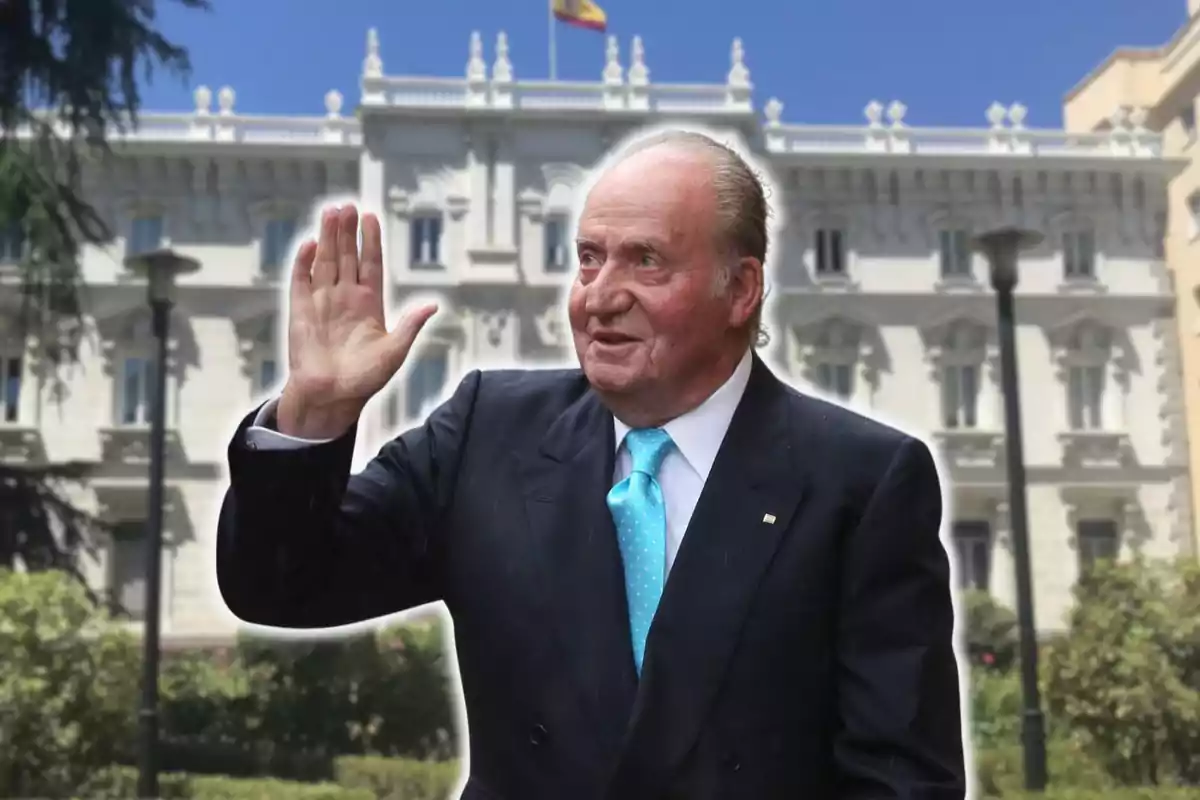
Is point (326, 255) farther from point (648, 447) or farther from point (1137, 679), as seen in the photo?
point (1137, 679)

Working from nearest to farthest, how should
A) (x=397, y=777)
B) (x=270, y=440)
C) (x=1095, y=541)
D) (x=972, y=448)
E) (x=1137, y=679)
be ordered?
(x=270, y=440), (x=397, y=777), (x=1137, y=679), (x=972, y=448), (x=1095, y=541)

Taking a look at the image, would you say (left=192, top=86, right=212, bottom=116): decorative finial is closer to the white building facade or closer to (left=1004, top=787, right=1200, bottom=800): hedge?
the white building facade

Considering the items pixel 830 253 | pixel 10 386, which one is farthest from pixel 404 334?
pixel 830 253

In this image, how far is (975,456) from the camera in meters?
6.18

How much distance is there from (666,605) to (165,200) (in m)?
5.68

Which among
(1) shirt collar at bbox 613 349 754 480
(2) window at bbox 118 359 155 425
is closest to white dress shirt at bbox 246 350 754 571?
(1) shirt collar at bbox 613 349 754 480

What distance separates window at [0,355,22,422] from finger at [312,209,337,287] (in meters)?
5.44

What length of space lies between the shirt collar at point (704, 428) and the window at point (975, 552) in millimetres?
4804

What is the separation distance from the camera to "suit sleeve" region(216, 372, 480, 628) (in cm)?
100

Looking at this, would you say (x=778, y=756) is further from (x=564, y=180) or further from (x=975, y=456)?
(x=975, y=456)

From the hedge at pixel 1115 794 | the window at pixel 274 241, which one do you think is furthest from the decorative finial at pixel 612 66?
the hedge at pixel 1115 794

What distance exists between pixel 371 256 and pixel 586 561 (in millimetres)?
342

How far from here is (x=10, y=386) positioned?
5.79m

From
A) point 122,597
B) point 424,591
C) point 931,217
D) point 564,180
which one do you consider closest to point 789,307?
point 931,217
